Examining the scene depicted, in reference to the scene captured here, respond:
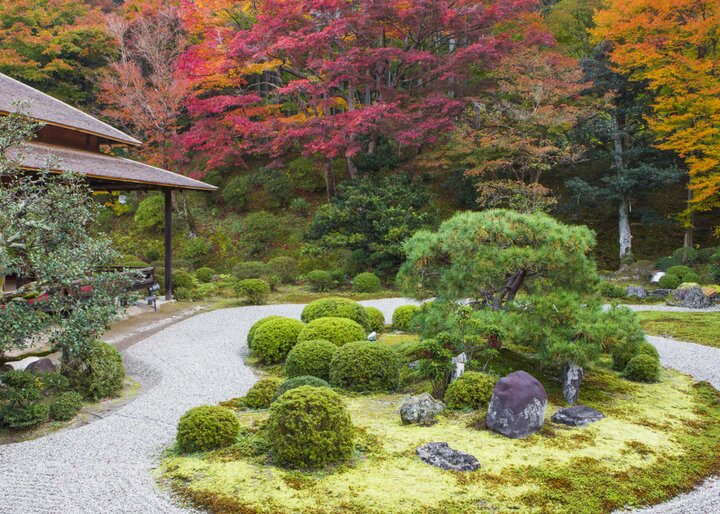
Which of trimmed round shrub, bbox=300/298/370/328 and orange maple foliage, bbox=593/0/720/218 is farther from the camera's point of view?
orange maple foliage, bbox=593/0/720/218

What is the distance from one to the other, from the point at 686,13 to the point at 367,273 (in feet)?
42.9

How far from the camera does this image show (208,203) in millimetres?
25547

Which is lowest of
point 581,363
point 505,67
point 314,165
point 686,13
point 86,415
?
point 86,415

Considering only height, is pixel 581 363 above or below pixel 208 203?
below

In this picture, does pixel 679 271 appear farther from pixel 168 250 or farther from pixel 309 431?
pixel 309 431

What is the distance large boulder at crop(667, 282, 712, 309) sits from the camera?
14.5 m

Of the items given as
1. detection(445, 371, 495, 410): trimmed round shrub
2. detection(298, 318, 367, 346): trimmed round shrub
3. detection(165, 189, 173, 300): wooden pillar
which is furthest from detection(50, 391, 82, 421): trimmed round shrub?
detection(165, 189, 173, 300): wooden pillar

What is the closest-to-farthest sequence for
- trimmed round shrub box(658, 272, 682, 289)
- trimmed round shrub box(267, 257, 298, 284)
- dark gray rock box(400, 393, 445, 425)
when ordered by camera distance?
dark gray rock box(400, 393, 445, 425), trimmed round shrub box(658, 272, 682, 289), trimmed round shrub box(267, 257, 298, 284)

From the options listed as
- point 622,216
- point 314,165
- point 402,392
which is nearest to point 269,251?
point 314,165

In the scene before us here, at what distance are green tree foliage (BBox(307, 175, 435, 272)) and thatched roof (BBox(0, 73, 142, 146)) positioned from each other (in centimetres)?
641

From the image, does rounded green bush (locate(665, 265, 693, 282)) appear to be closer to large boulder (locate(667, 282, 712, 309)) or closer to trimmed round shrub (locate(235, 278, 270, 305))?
large boulder (locate(667, 282, 712, 309))

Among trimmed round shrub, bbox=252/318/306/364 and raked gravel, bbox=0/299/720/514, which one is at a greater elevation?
trimmed round shrub, bbox=252/318/306/364

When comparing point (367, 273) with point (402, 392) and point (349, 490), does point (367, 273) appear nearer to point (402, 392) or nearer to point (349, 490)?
point (402, 392)

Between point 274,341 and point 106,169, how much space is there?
647cm
